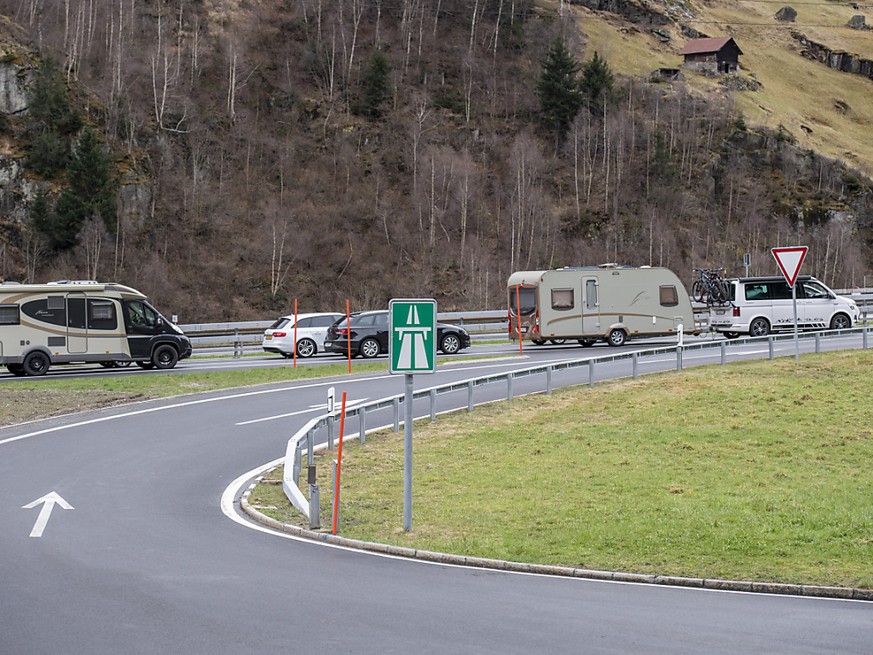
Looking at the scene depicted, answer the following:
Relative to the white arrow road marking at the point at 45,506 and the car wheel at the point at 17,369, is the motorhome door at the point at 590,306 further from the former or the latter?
the white arrow road marking at the point at 45,506

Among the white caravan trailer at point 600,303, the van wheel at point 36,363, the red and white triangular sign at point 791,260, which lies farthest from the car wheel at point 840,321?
the van wheel at point 36,363

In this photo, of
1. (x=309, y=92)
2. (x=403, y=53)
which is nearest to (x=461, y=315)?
(x=309, y=92)

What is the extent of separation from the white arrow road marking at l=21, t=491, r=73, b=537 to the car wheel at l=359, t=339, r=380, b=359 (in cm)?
2151

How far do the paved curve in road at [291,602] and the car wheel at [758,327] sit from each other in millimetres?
27150

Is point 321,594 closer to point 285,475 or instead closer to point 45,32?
point 285,475

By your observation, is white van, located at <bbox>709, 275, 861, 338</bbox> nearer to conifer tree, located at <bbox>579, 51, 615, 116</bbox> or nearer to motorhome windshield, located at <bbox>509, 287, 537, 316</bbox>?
motorhome windshield, located at <bbox>509, 287, 537, 316</bbox>

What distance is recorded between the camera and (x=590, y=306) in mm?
37344

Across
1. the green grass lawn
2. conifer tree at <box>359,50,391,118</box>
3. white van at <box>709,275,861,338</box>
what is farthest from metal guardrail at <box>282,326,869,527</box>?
conifer tree at <box>359,50,391,118</box>

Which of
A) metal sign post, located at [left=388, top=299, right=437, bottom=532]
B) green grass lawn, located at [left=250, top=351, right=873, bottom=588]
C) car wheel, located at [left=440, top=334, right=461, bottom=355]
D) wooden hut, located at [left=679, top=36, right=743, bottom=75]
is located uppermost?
wooden hut, located at [left=679, top=36, right=743, bottom=75]

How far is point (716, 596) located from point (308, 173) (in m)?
69.8

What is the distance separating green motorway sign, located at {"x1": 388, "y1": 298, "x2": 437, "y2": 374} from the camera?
13.2 meters

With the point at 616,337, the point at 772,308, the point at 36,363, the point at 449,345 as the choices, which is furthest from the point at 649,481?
the point at 772,308

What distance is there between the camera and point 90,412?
24266 millimetres

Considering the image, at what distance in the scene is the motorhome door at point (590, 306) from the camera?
3722 cm
